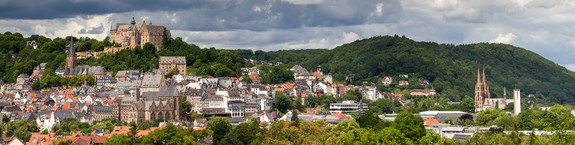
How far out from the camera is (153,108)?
96.9m

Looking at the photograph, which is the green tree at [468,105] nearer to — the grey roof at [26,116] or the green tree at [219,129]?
the green tree at [219,129]

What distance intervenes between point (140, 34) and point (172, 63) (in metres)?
13.2

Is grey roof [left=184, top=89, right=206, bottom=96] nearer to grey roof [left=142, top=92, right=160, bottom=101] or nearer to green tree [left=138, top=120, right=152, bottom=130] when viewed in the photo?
grey roof [left=142, top=92, right=160, bottom=101]

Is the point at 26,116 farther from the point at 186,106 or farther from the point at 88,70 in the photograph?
the point at 88,70

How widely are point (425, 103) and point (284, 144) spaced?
8752cm

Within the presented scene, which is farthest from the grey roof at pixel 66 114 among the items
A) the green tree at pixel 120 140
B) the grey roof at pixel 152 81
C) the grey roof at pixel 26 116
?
the green tree at pixel 120 140

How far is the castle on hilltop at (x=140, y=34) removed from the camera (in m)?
140

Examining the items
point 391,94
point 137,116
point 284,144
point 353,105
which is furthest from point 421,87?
point 284,144

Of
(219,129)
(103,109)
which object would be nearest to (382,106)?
(103,109)

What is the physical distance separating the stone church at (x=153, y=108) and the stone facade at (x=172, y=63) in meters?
30.9

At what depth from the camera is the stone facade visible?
130750 mm

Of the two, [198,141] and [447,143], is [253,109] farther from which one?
[447,143]

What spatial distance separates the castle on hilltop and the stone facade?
9.45 meters

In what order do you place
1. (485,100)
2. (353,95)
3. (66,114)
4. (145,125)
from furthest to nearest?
(485,100) < (353,95) < (66,114) < (145,125)
